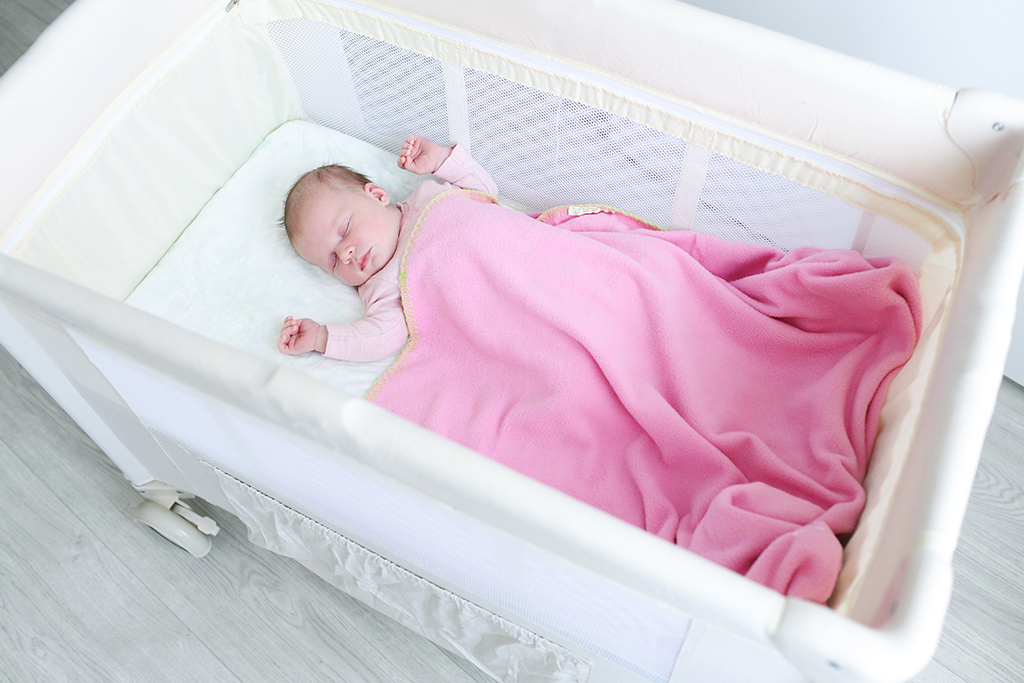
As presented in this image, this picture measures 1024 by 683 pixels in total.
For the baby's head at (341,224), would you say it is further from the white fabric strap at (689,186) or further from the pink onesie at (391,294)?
the white fabric strap at (689,186)

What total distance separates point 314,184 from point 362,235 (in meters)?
0.11

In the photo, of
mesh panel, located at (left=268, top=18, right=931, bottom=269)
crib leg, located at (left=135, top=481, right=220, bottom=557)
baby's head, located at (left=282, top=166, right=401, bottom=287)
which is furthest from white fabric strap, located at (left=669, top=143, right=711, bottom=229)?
crib leg, located at (left=135, top=481, right=220, bottom=557)

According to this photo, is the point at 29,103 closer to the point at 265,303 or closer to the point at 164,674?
the point at 265,303

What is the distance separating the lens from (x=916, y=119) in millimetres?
822

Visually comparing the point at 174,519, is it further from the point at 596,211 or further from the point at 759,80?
the point at 759,80

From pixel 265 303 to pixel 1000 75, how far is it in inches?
42.6

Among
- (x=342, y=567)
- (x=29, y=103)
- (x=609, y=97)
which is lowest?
(x=342, y=567)

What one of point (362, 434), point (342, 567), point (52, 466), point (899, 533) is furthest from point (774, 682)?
point (52, 466)

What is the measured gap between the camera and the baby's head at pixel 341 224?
1102mm

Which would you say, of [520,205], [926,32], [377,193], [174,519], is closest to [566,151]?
[520,205]

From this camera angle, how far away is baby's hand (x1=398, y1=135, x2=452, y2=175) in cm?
116

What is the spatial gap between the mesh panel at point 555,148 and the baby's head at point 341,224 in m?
0.17

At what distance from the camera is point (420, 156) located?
3.83 feet

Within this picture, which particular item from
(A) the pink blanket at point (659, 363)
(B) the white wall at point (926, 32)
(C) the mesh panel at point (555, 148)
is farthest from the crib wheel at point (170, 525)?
(B) the white wall at point (926, 32)
